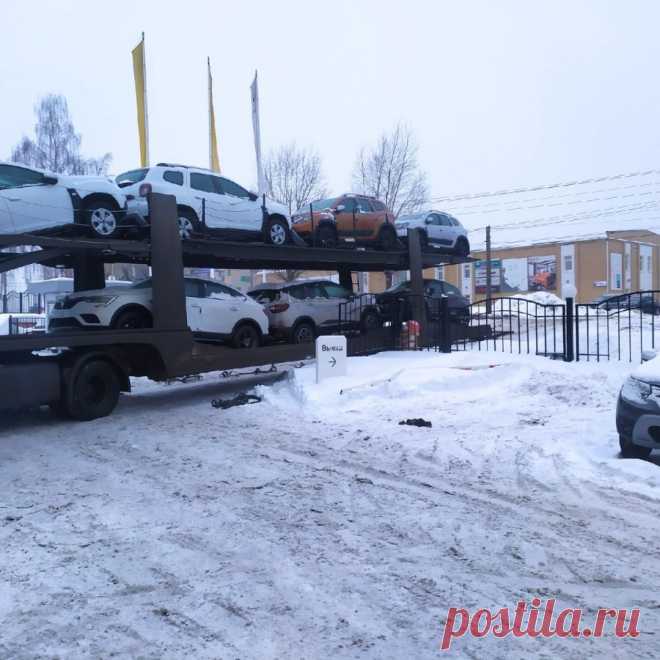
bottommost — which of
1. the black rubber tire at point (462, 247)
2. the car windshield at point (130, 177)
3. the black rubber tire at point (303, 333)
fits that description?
the black rubber tire at point (303, 333)

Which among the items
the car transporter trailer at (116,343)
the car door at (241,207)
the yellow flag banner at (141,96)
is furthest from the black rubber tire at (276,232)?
the yellow flag banner at (141,96)

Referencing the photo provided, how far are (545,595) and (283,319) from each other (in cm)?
1078

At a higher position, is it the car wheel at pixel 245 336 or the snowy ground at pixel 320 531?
the car wheel at pixel 245 336

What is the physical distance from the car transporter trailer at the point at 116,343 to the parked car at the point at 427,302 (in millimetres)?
2949

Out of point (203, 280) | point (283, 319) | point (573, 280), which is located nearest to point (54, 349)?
point (203, 280)

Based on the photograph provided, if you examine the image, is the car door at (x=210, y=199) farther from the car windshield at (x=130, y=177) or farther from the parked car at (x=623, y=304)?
the parked car at (x=623, y=304)

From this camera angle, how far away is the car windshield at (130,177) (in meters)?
11.7

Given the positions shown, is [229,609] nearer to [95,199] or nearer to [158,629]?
[158,629]

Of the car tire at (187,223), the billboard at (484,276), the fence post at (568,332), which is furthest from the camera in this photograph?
the billboard at (484,276)

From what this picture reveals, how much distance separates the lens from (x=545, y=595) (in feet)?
13.0

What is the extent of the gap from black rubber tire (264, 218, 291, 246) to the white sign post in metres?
3.00

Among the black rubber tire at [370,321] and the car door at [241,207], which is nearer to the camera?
the car door at [241,207]

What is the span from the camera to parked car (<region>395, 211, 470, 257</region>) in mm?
17594

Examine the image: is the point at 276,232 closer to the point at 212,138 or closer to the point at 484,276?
the point at 212,138
